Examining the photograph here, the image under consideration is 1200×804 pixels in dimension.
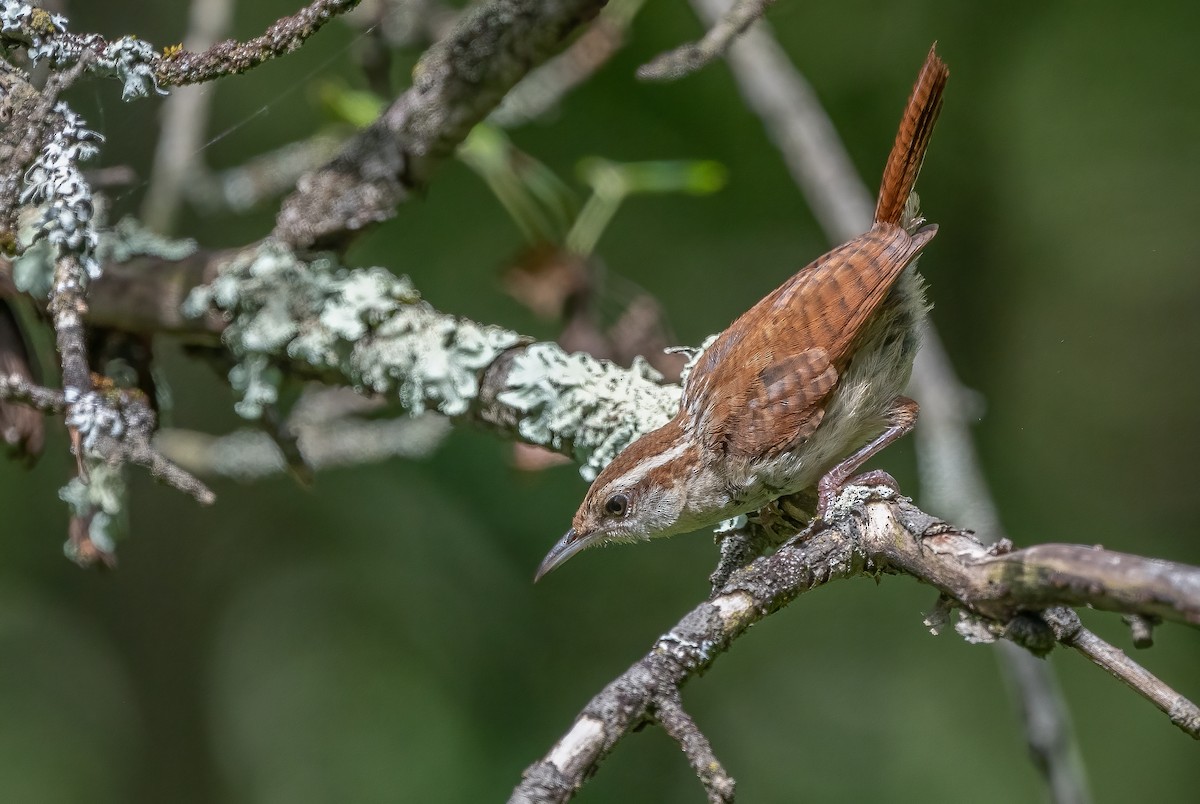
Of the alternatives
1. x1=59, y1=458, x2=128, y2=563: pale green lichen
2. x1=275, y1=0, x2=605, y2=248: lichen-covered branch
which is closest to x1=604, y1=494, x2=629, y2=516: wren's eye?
x1=275, y1=0, x2=605, y2=248: lichen-covered branch

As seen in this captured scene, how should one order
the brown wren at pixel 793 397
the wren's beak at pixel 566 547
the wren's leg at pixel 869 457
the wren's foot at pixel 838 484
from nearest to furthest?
the wren's foot at pixel 838 484, the wren's leg at pixel 869 457, the brown wren at pixel 793 397, the wren's beak at pixel 566 547

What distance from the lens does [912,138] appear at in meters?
2.65

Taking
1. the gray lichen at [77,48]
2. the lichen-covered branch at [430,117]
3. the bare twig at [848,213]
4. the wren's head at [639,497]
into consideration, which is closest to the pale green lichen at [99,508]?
the lichen-covered branch at [430,117]

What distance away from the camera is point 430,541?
5.51 metres

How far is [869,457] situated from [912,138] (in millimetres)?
827

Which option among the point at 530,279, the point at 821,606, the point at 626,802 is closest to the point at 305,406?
the point at 530,279

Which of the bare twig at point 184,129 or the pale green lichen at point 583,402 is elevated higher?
the bare twig at point 184,129

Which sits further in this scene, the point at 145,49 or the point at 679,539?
the point at 679,539

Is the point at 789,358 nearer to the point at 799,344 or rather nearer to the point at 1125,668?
the point at 799,344

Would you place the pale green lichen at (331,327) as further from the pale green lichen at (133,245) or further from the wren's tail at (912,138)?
the wren's tail at (912,138)

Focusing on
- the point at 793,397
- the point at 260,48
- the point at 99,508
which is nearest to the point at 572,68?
the point at 793,397

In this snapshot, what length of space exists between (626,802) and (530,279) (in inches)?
117

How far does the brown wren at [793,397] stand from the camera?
2490 mm

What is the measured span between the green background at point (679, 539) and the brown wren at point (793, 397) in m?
2.42
